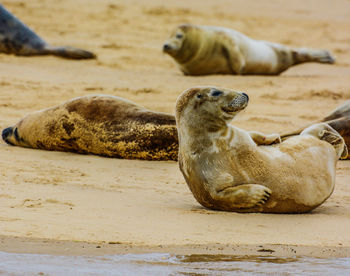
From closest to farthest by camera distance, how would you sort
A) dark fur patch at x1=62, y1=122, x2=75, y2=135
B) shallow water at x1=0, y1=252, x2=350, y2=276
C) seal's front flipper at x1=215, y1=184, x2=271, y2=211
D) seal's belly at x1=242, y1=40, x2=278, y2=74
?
shallow water at x1=0, y1=252, x2=350, y2=276 < seal's front flipper at x1=215, y1=184, x2=271, y2=211 < dark fur patch at x1=62, y1=122, x2=75, y2=135 < seal's belly at x1=242, y1=40, x2=278, y2=74

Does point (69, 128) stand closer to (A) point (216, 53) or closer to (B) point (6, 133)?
(B) point (6, 133)

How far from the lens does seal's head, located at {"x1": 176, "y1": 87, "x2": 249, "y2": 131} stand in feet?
14.8

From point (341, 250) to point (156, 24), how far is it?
Result: 1167 cm

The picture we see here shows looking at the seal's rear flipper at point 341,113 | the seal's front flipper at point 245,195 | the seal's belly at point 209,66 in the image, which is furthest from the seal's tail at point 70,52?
the seal's front flipper at point 245,195

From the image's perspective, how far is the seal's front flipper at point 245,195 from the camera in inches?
175

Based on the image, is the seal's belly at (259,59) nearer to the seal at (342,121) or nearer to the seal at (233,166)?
the seal at (342,121)

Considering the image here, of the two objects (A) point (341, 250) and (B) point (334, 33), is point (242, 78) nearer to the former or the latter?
(B) point (334, 33)

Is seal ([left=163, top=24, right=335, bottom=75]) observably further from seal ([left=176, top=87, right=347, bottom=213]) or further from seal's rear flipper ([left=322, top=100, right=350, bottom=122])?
seal ([left=176, top=87, right=347, bottom=213])

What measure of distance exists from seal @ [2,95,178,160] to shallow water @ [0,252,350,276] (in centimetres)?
247

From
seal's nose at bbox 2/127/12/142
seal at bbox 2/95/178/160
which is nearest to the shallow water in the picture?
seal at bbox 2/95/178/160

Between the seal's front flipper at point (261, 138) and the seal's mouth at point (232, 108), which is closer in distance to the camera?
the seal's mouth at point (232, 108)

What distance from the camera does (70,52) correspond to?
11164 millimetres

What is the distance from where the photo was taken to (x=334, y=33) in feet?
51.8

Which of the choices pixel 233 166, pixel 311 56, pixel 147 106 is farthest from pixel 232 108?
pixel 311 56
